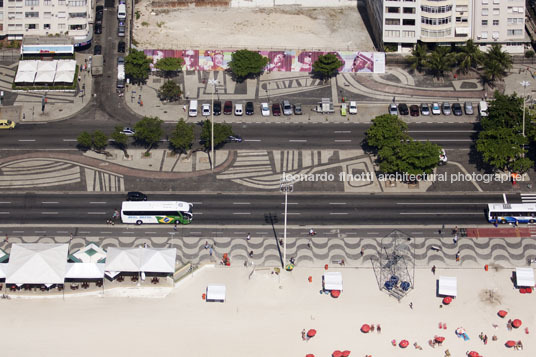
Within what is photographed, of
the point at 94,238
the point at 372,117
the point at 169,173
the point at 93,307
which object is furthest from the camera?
the point at 372,117

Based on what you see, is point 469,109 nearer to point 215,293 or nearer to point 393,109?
point 393,109

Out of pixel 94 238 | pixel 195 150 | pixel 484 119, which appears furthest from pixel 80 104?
pixel 484 119

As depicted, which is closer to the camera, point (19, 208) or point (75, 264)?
point (75, 264)

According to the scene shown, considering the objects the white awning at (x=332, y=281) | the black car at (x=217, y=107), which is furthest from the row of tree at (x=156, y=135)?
the white awning at (x=332, y=281)

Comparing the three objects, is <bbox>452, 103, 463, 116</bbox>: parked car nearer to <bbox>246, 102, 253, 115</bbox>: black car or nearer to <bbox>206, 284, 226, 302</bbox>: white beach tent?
<bbox>246, 102, 253, 115</bbox>: black car

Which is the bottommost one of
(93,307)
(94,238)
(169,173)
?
(93,307)

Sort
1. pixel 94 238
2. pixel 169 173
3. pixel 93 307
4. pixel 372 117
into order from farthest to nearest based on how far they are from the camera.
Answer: pixel 372 117, pixel 169 173, pixel 94 238, pixel 93 307

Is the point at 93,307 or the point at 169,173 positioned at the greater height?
the point at 169,173

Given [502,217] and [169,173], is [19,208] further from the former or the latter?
[502,217]
